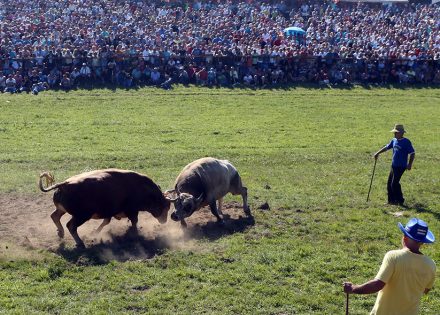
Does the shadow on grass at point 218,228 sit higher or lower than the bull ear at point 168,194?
lower

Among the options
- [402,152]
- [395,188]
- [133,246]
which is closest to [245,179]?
[395,188]

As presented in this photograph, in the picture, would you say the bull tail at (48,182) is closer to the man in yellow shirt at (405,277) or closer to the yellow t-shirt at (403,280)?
the man in yellow shirt at (405,277)

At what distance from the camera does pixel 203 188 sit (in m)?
14.0

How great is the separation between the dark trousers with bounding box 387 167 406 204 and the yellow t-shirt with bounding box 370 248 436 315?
8.60m

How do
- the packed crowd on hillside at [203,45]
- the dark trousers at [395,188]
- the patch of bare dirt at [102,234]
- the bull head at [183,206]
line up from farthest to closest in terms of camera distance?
the packed crowd on hillside at [203,45], the dark trousers at [395,188], the bull head at [183,206], the patch of bare dirt at [102,234]

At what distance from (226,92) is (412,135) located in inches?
407

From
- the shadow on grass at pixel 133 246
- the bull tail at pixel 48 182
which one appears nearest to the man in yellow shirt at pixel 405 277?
the shadow on grass at pixel 133 246

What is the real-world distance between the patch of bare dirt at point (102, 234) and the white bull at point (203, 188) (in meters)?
0.33

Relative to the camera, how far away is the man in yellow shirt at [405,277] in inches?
291

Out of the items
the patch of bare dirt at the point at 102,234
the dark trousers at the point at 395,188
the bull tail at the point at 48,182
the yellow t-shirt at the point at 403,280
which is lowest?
the patch of bare dirt at the point at 102,234

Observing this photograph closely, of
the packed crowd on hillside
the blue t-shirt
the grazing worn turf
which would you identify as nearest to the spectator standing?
the packed crowd on hillside

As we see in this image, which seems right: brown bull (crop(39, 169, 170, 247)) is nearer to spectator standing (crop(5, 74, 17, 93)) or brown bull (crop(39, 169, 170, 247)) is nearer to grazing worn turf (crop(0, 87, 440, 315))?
grazing worn turf (crop(0, 87, 440, 315))

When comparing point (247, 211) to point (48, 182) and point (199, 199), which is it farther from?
point (48, 182)

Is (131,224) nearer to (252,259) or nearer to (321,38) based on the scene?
(252,259)
